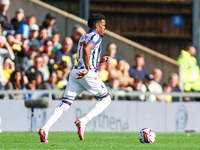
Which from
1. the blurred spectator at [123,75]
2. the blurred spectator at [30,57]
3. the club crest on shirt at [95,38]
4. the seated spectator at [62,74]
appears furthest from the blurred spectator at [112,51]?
the club crest on shirt at [95,38]

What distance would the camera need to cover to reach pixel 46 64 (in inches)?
538

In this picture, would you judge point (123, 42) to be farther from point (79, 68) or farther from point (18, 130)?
point (79, 68)

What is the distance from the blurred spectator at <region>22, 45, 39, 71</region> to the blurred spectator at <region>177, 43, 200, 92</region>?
486 cm

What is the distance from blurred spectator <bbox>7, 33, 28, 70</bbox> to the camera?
1360 centimetres

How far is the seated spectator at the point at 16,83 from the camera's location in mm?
12461

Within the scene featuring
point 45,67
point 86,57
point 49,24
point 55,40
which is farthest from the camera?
point 49,24

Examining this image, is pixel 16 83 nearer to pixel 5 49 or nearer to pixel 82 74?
pixel 5 49

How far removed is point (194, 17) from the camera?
19.0 meters

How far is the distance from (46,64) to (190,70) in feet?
16.1

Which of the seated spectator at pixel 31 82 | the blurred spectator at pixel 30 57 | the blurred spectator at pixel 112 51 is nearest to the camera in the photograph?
the seated spectator at pixel 31 82

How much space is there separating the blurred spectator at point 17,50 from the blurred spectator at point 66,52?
1.07m

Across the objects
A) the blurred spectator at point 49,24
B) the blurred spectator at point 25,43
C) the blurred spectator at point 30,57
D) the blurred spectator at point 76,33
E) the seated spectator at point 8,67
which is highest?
the blurred spectator at point 49,24

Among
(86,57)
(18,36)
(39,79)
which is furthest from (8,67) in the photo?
(86,57)

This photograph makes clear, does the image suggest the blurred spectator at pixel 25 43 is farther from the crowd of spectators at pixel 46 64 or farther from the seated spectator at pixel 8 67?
the seated spectator at pixel 8 67
